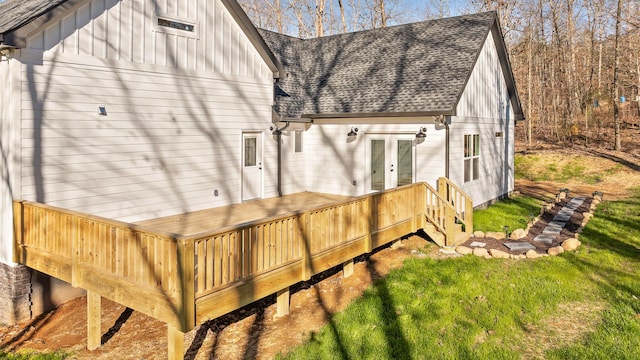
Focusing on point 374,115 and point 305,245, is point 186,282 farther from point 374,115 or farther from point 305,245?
point 374,115

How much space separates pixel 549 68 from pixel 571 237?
Result: 25.6 meters

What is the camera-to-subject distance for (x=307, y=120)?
1420 cm

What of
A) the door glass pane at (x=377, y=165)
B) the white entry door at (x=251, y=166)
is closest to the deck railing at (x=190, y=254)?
the door glass pane at (x=377, y=165)

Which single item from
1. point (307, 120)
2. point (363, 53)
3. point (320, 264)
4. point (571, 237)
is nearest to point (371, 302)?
point (320, 264)

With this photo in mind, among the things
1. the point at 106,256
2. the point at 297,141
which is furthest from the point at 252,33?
the point at 106,256

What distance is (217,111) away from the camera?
11.4 m

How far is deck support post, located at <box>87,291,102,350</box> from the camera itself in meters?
6.93

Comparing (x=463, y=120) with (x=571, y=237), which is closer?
(x=571, y=237)

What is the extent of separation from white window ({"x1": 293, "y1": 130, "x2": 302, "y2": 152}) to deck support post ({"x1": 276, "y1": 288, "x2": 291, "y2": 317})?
726 centimetres

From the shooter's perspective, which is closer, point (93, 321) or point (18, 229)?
point (93, 321)

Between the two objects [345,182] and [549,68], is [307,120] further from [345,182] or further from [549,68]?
[549,68]

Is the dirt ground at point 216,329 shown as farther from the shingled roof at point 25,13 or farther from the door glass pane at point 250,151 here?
the shingled roof at point 25,13

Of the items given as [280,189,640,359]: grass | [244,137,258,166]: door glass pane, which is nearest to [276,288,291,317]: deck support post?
[280,189,640,359]: grass

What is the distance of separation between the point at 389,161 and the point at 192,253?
29.0 ft
